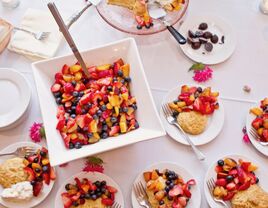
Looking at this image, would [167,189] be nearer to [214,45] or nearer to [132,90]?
[132,90]

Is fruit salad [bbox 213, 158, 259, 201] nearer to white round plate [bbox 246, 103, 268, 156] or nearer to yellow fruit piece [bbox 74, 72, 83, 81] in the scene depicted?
white round plate [bbox 246, 103, 268, 156]

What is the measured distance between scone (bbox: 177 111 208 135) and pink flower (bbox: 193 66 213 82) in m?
0.17

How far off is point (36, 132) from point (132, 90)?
0.40 m

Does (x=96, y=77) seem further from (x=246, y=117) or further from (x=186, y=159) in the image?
(x=246, y=117)

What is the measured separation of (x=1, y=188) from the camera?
1509 millimetres

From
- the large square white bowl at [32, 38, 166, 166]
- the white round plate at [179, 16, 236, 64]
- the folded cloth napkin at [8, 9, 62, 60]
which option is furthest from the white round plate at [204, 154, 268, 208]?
the folded cloth napkin at [8, 9, 62, 60]

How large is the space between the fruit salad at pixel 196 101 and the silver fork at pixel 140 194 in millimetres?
304

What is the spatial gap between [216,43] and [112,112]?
56cm

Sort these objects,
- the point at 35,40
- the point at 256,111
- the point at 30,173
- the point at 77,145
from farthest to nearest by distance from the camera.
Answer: the point at 35,40 < the point at 256,111 < the point at 30,173 < the point at 77,145

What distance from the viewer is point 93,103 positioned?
1.46 meters

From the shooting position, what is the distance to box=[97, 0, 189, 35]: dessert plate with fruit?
1682 mm

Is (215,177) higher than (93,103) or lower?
lower

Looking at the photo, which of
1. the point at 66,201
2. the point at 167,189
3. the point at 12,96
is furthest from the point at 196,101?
the point at 12,96

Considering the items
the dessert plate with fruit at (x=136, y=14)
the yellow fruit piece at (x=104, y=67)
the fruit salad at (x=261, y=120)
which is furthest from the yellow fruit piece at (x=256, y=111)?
the yellow fruit piece at (x=104, y=67)
